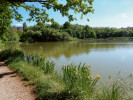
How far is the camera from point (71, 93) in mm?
2197

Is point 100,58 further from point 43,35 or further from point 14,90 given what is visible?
point 43,35

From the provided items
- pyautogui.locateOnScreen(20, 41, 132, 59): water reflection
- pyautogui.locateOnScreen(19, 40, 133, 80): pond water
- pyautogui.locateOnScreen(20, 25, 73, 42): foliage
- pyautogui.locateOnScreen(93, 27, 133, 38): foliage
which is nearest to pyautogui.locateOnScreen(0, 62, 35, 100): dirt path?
pyautogui.locateOnScreen(19, 40, 133, 80): pond water

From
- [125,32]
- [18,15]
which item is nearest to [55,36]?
[18,15]

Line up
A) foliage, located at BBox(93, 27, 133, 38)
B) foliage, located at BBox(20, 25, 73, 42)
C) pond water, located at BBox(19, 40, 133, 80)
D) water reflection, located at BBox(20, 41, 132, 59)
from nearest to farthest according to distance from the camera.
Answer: pond water, located at BBox(19, 40, 133, 80) < water reflection, located at BBox(20, 41, 132, 59) < foliage, located at BBox(20, 25, 73, 42) < foliage, located at BBox(93, 27, 133, 38)

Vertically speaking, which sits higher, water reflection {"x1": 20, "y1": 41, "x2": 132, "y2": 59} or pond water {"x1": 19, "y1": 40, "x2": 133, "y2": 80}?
water reflection {"x1": 20, "y1": 41, "x2": 132, "y2": 59}

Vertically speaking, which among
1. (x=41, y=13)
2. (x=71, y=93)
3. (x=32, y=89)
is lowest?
(x=32, y=89)

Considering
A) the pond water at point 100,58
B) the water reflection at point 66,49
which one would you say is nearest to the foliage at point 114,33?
the water reflection at point 66,49

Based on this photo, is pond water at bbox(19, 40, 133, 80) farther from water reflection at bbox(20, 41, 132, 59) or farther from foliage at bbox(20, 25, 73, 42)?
foliage at bbox(20, 25, 73, 42)

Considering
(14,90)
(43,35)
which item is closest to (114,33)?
(43,35)

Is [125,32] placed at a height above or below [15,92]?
above

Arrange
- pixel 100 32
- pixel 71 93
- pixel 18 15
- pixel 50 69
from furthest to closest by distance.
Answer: pixel 100 32
pixel 18 15
pixel 50 69
pixel 71 93

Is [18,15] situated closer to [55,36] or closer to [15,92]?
[15,92]

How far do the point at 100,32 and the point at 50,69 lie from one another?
61775 millimetres

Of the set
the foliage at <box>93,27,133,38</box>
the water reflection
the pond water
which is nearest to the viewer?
the pond water
